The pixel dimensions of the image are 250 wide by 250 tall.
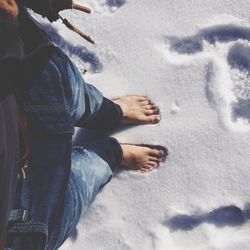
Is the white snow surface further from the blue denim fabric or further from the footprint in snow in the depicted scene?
the blue denim fabric

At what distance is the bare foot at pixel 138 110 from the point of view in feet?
4.58

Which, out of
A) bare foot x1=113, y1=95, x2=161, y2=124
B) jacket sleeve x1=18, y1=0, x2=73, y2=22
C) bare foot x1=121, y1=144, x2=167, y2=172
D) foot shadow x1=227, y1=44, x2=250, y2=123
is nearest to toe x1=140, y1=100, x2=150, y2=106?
bare foot x1=113, y1=95, x2=161, y2=124

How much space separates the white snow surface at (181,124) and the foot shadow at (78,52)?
0.01m

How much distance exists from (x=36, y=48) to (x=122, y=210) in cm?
66

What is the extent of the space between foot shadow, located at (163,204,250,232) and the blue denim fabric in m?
0.28

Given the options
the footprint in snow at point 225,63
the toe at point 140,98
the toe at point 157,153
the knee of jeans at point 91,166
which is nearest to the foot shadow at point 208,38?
the footprint in snow at point 225,63

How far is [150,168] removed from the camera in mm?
1405

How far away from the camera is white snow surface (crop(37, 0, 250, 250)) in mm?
1340

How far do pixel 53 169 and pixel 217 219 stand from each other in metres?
0.53

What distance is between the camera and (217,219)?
1340 millimetres

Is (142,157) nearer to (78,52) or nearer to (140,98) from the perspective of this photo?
(140,98)

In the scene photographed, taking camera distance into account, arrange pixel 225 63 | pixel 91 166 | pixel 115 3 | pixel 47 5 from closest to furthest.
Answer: pixel 47 5, pixel 91 166, pixel 225 63, pixel 115 3

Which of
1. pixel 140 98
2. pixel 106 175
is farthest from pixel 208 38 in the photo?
pixel 106 175

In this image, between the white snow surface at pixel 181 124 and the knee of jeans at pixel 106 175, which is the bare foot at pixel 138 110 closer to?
the white snow surface at pixel 181 124
